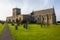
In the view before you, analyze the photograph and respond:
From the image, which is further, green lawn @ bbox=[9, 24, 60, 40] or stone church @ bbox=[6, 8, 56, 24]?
stone church @ bbox=[6, 8, 56, 24]

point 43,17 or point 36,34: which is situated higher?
point 43,17

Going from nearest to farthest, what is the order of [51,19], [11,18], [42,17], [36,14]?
[51,19]
[42,17]
[36,14]
[11,18]

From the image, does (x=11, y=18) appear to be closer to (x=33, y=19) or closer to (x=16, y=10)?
(x=16, y=10)

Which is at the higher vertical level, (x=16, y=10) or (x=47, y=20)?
(x=16, y=10)

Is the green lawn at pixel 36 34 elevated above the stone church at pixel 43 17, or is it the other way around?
the stone church at pixel 43 17

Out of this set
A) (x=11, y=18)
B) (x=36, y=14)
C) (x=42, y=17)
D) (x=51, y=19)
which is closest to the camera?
(x=51, y=19)

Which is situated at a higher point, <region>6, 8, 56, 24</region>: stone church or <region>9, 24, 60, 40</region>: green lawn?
<region>6, 8, 56, 24</region>: stone church

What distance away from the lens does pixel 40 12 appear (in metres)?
85.9

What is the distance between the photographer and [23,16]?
8150cm

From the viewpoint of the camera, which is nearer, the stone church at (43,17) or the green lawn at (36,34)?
the green lawn at (36,34)

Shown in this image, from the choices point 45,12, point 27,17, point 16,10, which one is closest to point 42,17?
point 45,12

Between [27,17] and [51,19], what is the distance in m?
16.3

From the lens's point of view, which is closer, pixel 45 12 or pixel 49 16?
pixel 49 16

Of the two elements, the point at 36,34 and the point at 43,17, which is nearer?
the point at 36,34
